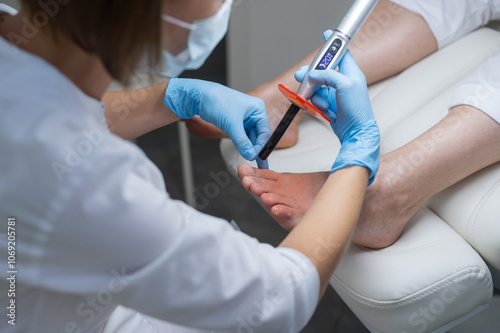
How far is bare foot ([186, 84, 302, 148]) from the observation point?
1.09 meters

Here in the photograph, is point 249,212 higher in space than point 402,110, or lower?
lower

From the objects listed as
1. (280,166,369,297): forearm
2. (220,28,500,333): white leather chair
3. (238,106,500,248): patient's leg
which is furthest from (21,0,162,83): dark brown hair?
(220,28,500,333): white leather chair

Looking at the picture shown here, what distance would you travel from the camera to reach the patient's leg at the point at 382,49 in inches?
45.1

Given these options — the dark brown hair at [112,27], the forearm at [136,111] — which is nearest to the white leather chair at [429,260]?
the forearm at [136,111]

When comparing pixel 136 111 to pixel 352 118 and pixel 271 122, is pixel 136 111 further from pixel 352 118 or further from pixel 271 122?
pixel 352 118

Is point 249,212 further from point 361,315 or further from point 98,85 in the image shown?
point 98,85

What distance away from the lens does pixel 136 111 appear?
1.01 metres

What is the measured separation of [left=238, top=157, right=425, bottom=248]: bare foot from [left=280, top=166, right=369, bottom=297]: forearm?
16 centimetres

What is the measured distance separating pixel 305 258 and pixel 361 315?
0.31 metres

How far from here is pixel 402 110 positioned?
3.57 feet

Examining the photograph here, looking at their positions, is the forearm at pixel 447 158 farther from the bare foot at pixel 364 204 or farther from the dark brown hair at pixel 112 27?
the dark brown hair at pixel 112 27

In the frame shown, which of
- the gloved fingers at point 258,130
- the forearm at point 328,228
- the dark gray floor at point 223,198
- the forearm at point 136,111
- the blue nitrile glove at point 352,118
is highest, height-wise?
the blue nitrile glove at point 352,118

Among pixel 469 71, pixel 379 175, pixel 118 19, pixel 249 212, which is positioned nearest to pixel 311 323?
pixel 249 212

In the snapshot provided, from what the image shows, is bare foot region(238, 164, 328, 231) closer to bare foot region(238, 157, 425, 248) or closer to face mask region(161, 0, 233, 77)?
bare foot region(238, 157, 425, 248)
